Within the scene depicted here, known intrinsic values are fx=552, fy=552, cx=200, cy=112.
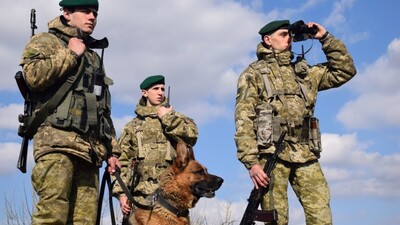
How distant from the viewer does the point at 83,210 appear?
16.7ft

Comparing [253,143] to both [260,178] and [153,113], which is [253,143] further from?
[153,113]

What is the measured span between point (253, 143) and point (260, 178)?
0.38 meters

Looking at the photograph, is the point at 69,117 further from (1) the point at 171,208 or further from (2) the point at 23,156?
(1) the point at 171,208

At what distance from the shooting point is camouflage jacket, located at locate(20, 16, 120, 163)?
4.59 m

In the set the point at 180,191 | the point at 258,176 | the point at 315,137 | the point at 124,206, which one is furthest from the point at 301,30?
the point at 124,206

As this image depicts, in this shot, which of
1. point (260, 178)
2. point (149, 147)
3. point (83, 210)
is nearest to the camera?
point (83, 210)

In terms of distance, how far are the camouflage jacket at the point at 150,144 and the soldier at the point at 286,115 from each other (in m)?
1.75

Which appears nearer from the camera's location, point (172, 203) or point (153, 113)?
point (172, 203)

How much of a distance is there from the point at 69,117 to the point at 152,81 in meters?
3.60

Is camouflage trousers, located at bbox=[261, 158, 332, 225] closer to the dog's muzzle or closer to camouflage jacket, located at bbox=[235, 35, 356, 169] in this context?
camouflage jacket, located at bbox=[235, 35, 356, 169]

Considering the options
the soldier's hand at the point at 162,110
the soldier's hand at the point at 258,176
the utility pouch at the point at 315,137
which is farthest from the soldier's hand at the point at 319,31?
the soldier's hand at the point at 162,110

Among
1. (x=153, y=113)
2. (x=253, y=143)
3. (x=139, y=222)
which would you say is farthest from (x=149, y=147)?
(x=253, y=143)

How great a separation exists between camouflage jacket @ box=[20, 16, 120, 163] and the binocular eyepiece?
246 cm

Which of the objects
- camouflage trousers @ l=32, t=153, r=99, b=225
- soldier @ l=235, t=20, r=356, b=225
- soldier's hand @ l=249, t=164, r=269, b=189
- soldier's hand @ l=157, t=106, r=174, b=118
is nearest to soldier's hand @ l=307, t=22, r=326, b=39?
soldier @ l=235, t=20, r=356, b=225
